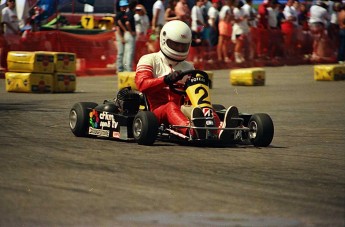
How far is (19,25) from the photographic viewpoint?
22.6 metres

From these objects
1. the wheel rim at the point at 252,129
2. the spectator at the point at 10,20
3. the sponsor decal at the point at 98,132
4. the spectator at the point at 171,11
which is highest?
the spectator at the point at 171,11

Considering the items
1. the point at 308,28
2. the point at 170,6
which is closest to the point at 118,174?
the point at 170,6

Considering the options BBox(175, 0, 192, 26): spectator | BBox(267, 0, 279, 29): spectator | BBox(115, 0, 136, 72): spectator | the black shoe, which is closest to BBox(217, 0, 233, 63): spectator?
BBox(175, 0, 192, 26): spectator

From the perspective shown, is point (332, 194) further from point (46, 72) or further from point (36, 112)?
point (46, 72)

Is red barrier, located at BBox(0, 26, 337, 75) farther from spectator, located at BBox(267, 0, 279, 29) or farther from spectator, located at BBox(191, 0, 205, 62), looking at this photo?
spectator, located at BBox(267, 0, 279, 29)

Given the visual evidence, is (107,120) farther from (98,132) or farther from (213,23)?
(213,23)

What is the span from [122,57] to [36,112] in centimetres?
855

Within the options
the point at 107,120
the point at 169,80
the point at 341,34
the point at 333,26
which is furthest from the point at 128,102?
the point at 333,26

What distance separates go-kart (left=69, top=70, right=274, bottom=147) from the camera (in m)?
9.84

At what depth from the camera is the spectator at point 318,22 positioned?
2847cm

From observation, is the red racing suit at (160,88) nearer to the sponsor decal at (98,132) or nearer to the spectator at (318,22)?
the sponsor decal at (98,132)

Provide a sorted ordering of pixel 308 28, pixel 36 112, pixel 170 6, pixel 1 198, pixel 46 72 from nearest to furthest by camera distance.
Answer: pixel 1 198
pixel 36 112
pixel 46 72
pixel 170 6
pixel 308 28

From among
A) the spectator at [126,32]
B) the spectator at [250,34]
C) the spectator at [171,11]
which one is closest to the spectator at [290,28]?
the spectator at [250,34]

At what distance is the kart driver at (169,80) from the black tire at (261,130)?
0.69 ft
